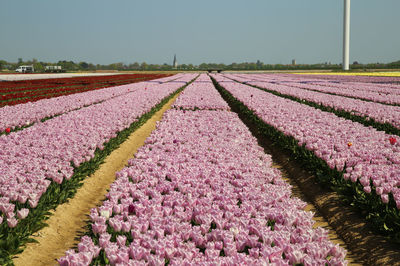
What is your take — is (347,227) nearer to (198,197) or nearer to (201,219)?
(198,197)

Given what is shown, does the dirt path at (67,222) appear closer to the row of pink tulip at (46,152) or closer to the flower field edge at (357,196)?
the row of pink tulip at (46,152)

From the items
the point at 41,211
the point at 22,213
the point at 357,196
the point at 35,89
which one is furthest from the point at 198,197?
the point at 35,89

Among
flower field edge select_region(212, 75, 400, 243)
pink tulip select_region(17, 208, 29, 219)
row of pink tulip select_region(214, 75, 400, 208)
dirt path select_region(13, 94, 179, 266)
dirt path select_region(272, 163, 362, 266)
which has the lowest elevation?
dirt path select_region(272, 163, 362, 266)

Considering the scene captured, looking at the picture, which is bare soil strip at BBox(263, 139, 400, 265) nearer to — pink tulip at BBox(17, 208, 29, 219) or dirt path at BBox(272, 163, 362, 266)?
dirt path at BBox(272, 163, 362, 266)

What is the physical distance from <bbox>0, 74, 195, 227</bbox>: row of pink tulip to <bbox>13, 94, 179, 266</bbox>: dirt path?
0.47 m

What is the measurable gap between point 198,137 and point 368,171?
484 centimetres

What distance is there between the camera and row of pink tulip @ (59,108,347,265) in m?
3.49

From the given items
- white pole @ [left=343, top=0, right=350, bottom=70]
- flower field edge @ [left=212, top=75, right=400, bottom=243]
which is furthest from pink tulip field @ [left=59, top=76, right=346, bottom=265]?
white pole @ [left=343, top=0, right=350, bottom=70]

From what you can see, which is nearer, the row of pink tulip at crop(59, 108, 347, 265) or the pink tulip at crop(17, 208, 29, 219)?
the row of pink tulip at crop(59, 108, 347, 265)

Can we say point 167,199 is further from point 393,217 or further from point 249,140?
point 249,140

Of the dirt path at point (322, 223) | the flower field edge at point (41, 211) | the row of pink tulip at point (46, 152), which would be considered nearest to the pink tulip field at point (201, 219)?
the dirt path at point (322, 223)

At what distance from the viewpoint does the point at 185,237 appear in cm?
395

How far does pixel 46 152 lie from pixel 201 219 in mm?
4730

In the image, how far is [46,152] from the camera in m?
7.54
